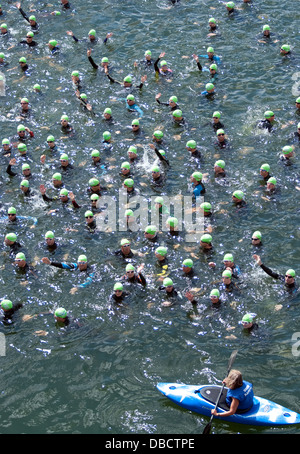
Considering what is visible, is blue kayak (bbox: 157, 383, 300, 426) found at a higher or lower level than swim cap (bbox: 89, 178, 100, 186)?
lower

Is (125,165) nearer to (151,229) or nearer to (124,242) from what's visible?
(151,229)

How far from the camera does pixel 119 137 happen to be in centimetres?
2580

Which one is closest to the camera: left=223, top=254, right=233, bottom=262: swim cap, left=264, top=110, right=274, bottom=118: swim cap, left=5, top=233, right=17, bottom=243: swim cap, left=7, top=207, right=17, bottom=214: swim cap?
left=223, top=254, right=233, bottom=262: swim cap

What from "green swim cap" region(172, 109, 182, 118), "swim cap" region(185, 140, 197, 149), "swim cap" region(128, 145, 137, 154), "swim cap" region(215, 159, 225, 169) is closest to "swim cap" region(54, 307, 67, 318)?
"swim cap" region(128, 145, 137, 154)

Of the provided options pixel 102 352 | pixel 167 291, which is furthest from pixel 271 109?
pixel 102 352

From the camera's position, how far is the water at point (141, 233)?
16891mm

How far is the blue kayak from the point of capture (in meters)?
15.5

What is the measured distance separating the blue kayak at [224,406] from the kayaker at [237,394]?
8.4 inches

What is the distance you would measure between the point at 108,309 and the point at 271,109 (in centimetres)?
1205

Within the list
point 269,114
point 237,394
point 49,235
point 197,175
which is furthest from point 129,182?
point 237,394

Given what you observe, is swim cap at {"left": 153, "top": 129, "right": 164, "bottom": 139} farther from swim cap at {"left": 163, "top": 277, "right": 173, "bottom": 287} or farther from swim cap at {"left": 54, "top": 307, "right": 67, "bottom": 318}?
swim cap at {"left": 54, "top": 307, "right": 67, "bottom": 318}

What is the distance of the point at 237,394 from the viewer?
15133 millimetres

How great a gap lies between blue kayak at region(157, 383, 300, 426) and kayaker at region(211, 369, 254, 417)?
21 centimetres
